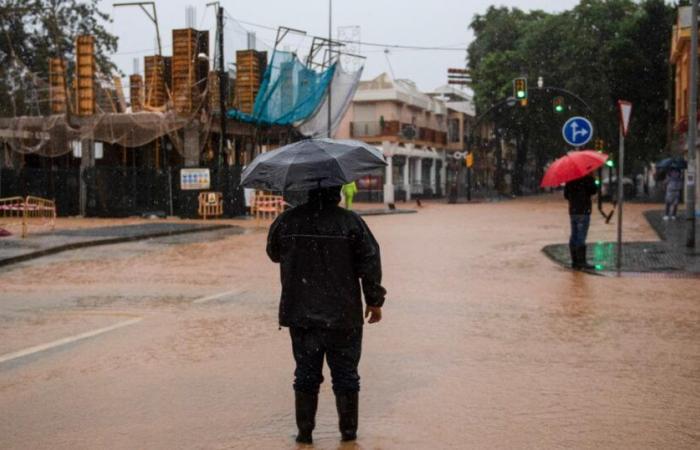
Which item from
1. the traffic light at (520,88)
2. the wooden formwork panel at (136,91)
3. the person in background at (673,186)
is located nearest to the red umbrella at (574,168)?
the person in background at (673,186)

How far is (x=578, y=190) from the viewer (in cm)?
1347

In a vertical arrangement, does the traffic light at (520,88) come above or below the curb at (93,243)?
above

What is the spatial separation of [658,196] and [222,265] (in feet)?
142

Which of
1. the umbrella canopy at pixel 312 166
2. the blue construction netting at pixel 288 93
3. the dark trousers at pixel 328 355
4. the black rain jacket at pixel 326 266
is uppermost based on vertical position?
the blue construction netting at pixel 288 93

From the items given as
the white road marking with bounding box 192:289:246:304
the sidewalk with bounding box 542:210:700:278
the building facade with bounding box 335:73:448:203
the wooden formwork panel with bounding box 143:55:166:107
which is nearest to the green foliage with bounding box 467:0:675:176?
the building facade with bounding box 335:73:448:203

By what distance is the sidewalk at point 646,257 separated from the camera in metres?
13.0

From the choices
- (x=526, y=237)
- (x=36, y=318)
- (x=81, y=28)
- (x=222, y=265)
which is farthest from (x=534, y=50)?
(x=36, y=318)

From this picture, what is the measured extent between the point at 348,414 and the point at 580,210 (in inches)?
379

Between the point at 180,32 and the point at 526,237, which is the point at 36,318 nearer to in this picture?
the point at 526,237

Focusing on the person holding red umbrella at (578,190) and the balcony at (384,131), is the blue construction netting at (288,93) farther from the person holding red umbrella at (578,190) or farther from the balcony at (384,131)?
the balcony at (384,131)

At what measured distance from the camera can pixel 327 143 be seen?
477cm

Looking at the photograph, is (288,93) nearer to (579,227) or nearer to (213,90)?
(213,90)

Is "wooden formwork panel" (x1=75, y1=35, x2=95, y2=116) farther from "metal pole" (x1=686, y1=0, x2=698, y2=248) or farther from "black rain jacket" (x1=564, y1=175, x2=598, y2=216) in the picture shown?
"black rain jacket" (x1=564, y1=175, x2=598, y2=216)

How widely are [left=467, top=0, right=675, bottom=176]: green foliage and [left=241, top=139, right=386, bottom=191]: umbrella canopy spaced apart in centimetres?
4011
